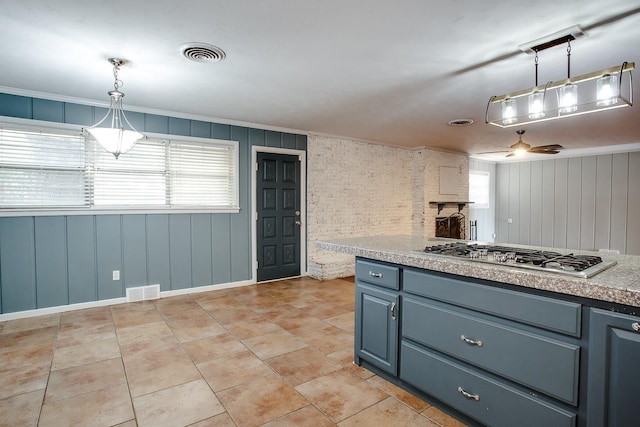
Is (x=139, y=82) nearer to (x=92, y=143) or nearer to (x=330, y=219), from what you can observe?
(x=92, y=143)

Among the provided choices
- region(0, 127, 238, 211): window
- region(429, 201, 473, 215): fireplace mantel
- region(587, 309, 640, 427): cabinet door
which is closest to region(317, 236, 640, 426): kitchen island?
region(587, 309, 640, 427): cabinet door

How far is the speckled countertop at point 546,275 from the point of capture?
1.37 metres

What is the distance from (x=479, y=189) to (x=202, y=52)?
27.2 ft

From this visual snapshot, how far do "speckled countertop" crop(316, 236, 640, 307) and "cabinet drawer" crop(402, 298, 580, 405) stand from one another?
253 millimetres

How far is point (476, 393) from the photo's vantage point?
6.19ft

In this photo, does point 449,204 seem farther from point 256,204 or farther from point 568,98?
point 568,98

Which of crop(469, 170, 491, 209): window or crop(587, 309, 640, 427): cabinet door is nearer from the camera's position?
crop(587, 309, 640, 427): cabinet door

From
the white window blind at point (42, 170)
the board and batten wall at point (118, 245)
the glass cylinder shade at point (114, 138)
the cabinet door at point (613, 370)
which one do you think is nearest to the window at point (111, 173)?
the white window blind at point (42, 170)

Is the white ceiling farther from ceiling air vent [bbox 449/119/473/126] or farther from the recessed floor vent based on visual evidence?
the recessed floor vent

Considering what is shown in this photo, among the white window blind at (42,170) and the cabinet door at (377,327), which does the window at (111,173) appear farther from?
the cabinet door at (377,327)

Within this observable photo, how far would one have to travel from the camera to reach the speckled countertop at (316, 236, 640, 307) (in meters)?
1.37

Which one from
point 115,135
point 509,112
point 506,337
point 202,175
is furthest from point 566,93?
point 202,175

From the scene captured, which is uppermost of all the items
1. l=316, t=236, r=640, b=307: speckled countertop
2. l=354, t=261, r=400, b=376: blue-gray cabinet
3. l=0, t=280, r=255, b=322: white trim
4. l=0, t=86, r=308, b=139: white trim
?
l=0, t=86, r=308, b=139: white trim

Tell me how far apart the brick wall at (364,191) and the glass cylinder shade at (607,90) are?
4293mm
